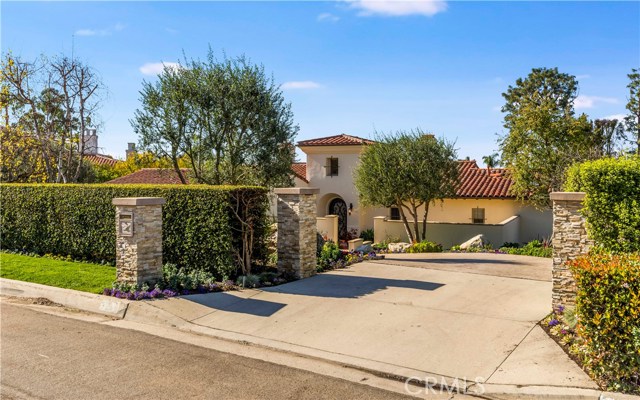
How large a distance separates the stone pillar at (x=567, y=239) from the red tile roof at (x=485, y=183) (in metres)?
17.2

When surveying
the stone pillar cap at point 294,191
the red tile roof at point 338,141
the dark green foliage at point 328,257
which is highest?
the red tile roof at point 338,141

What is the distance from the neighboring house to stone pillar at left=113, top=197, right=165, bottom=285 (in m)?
14.4

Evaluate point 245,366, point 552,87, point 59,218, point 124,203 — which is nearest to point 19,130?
point 59,218

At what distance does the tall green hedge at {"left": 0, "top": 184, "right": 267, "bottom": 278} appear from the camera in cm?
1127

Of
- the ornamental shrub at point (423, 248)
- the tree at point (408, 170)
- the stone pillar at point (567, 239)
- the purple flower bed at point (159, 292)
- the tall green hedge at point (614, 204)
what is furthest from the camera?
the tree at point (408, 170)

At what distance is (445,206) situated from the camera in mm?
27500

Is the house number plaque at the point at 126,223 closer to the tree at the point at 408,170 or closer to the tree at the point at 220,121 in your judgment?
the tree at the point at 220,121

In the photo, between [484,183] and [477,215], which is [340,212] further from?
[484,183]

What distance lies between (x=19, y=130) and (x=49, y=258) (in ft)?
29.1

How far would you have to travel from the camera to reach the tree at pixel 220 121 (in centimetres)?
1664

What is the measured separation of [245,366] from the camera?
684 centimetres

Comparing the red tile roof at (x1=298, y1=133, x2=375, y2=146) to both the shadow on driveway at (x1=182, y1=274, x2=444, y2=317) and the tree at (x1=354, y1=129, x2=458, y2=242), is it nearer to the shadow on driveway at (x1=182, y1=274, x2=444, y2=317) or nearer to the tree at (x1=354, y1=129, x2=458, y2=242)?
the tree at (x1=354, y1=129, x2=458, y2=242)

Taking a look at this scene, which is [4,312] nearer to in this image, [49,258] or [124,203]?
[124,203]

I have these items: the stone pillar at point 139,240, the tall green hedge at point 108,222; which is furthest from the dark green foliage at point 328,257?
the stone pillar at point 139,240
